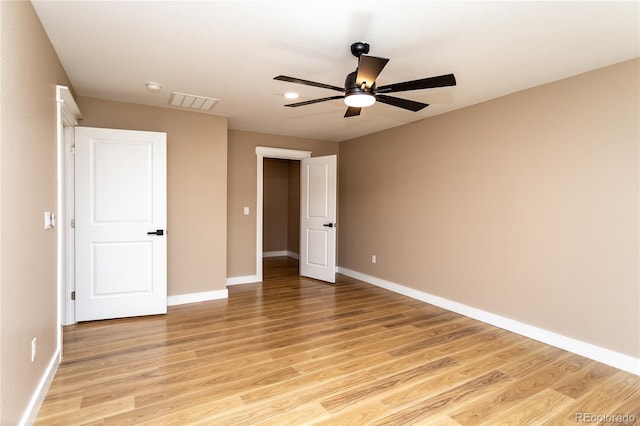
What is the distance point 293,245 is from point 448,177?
445 cm

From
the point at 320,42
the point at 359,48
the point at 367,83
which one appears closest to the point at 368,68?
the point at 367,83

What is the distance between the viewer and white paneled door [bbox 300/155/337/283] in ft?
17.5

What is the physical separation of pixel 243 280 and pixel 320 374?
9.99ft

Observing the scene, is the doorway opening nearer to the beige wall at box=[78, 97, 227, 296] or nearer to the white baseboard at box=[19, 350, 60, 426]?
the beige wall at box=[78, 97, 227, 296]

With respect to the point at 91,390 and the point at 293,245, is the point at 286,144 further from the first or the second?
the point at 91,390

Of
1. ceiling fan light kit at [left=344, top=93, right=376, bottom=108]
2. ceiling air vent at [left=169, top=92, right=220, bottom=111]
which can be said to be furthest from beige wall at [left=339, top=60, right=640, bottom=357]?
ceiling air vent at [left=169, top=92, right=220, bottom=111]

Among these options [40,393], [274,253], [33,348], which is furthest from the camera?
[274,253]

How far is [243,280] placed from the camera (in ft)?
17.3

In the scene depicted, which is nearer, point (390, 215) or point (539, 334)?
point (539, 334)

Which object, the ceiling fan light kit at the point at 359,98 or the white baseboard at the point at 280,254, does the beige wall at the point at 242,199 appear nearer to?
the white baseboard at the point at 280,254

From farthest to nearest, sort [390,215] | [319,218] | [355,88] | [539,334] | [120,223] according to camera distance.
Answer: [319,218] < [390,215] < [120,223] < [539,334] < [355,88]

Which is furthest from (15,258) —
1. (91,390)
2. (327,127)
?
(327,127)

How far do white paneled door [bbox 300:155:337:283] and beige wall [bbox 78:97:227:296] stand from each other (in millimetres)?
1692

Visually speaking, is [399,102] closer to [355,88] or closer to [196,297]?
[355,88]
